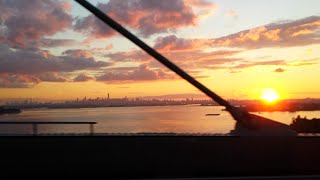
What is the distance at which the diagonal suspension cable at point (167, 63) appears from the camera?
11.9 meters

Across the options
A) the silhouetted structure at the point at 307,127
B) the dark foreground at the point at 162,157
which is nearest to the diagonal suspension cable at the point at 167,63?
the silhouetted structure at the point at 307,127

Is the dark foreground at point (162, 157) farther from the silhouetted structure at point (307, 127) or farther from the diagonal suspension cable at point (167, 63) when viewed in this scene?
the silhouetted structure at point (307, 127)

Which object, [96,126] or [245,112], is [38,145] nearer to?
[96,126]

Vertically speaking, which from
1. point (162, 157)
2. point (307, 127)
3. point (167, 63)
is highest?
point (167, 63)

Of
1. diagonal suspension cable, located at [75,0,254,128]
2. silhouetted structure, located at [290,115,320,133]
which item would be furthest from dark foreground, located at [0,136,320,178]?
silhouetted structure, located at [290,115,320,133]

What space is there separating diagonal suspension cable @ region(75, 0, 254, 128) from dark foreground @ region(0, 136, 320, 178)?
2.07m

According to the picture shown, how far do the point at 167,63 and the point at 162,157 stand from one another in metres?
3.28

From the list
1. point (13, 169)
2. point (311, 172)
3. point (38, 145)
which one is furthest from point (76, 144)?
point (311, 172)

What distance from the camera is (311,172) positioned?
9.67 meters

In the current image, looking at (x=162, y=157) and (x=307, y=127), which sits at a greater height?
(x=162, y=157)

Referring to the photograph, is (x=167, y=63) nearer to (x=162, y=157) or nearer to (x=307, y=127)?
(x=162, y=157)

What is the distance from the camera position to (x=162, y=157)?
32.6ft

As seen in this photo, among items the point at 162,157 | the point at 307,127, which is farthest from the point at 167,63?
the point at 307,127

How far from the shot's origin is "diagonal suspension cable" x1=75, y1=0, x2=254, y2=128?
1190 centimetres
